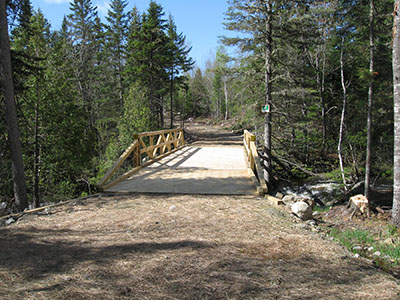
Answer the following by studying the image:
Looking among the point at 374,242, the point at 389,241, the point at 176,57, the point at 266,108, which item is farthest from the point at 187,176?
the point at 176,57

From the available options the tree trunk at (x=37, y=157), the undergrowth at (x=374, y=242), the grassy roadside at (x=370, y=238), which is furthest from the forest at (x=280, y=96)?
the undergrowth at (x=374, y=242)

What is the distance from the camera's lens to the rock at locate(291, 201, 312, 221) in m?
5.83

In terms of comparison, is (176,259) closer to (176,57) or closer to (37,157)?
(37,157)

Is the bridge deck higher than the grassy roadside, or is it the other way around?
the bridge deck

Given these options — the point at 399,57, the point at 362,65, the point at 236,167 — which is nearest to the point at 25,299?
the point at 399,57

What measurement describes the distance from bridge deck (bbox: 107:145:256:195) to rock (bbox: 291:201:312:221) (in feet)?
4.33

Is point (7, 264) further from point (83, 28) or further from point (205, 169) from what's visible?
point (83, 28)

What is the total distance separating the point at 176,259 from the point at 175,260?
0.03m

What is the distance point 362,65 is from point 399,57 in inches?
323

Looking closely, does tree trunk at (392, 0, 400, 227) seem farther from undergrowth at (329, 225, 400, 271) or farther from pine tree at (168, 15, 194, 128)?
pine tree at (168, 15, 194, 128)

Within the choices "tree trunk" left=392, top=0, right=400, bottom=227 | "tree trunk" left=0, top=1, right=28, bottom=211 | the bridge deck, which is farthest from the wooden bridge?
"tree trunk" left=392, top=0, right=400, bottom=227

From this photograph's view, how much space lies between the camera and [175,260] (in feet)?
11.3

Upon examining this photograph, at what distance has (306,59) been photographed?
1566 cm

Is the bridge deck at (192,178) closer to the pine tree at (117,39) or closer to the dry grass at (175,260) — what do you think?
the dry grass at (175,260)
